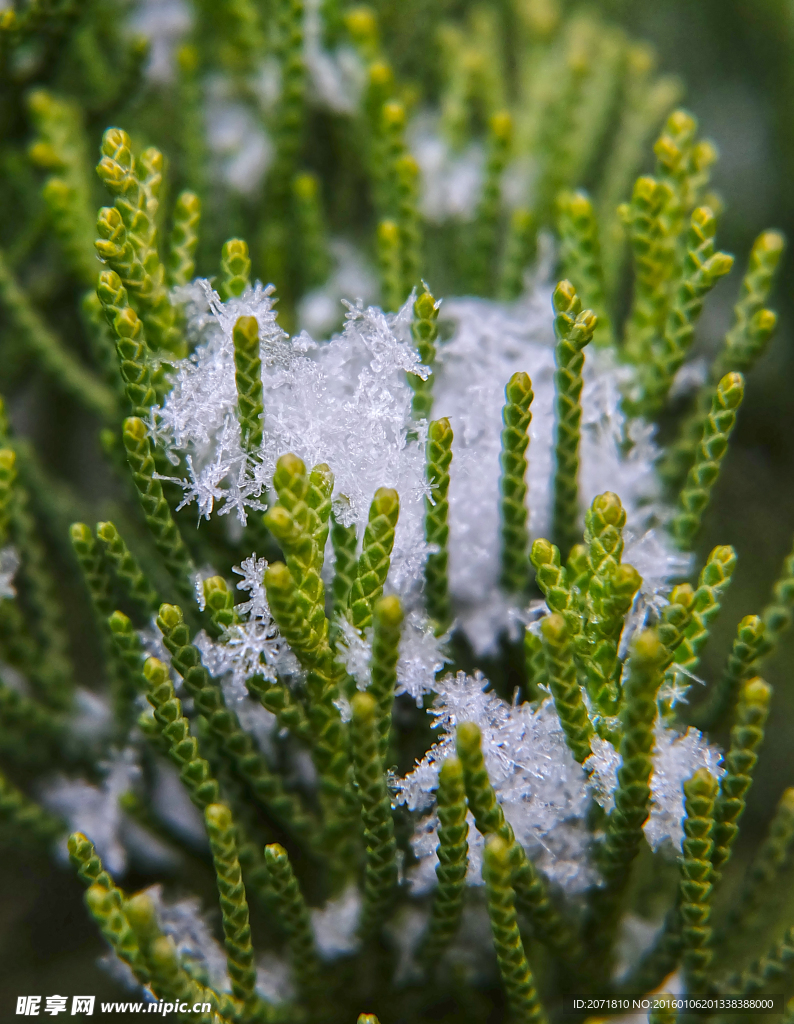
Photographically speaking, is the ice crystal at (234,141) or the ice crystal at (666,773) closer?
the ice crystal at (666,773)

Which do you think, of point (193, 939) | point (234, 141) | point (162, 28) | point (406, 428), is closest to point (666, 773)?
point (406, 428)

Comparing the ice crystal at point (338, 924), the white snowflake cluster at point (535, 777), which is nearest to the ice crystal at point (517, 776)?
the white snowflake cluster at point (535, 777)

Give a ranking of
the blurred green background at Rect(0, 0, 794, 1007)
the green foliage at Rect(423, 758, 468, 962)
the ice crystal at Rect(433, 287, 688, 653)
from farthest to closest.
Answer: the blurred green background at Rect(0, 0, 794, 1007), the ice crystal at Rect(433, 287, 688, 653), the green foliage at Rect(423, 758, 468, 962)

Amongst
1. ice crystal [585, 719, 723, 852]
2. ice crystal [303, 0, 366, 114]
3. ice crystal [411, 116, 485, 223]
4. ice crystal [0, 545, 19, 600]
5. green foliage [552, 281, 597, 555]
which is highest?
ice crystal [303, 0, 366, 114]

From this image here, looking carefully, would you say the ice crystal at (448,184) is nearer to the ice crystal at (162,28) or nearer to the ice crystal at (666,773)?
the ice crystal at (162,28)

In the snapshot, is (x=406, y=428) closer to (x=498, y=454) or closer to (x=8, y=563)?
(x=498, y=454)

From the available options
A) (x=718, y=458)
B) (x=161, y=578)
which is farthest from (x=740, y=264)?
(x=161, y=578)

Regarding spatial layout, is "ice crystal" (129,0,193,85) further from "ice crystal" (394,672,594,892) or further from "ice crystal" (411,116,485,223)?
"ice crystal" (394,672,594,892)

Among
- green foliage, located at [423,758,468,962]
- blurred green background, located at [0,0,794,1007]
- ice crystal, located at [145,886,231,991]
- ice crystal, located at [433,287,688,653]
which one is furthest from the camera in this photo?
blurred green background, located at [0,0,794,1007]

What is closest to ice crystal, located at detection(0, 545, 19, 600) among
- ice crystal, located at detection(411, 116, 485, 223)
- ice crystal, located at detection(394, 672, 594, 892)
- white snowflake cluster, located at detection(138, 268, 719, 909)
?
white snowflake cluster, located at detection(138, 268, 719, 909)
